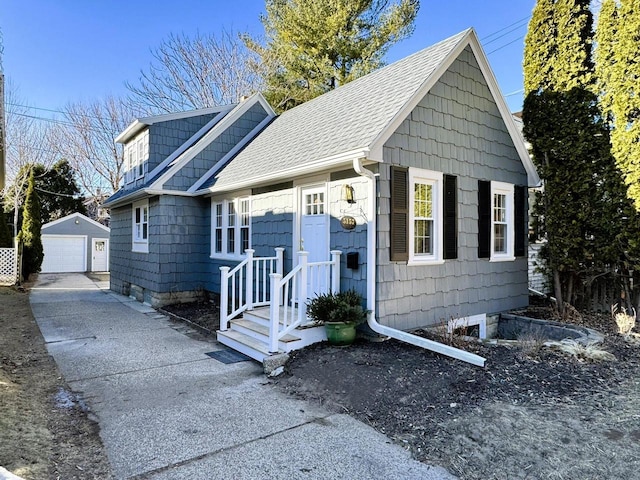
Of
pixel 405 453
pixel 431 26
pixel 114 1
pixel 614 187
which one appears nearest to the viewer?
pixel 405 453

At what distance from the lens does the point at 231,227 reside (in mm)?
9758

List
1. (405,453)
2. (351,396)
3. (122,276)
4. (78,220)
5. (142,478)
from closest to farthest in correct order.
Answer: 1. (142,478)
2. (405,453)
3. (351,396)
4. (122,276)
5. (78,220)

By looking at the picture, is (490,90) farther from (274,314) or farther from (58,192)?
(58,192)

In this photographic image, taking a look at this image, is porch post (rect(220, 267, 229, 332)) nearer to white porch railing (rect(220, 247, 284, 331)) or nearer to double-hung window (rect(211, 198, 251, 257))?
white porch railing (rect(220, 247, 284, 331))

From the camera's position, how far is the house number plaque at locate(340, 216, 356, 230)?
6359mm

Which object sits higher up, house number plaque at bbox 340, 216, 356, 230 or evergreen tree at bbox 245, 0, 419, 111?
A: evergreen tree at bbox 245, 0, 419, 111

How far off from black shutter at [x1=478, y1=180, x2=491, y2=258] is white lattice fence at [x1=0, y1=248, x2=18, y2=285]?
→ 606 inches

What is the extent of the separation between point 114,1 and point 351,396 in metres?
16.1

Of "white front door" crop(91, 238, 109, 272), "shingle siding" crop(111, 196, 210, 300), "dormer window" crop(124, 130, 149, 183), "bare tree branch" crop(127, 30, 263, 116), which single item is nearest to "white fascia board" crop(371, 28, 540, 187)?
"shingle siding" crop(111, 196, 210, 300)

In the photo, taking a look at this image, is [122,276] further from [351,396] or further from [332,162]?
[351,396]

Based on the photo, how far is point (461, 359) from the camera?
5.11 meters

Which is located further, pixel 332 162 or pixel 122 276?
pixel 122 276

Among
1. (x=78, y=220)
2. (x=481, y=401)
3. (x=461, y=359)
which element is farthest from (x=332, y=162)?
(x=78, y=220)

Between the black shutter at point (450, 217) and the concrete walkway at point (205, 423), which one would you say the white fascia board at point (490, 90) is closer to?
the black shutter at point (450, 217)
